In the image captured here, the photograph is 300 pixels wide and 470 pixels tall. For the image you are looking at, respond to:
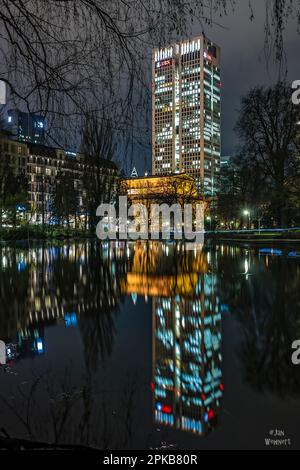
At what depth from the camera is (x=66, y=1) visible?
3275 mm

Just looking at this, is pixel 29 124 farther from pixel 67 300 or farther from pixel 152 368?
pixel 67 300

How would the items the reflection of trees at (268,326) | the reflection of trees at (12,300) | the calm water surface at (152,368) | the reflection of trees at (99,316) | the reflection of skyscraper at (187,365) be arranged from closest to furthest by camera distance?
the calm water surface at (152,368) < the reflection of skyscraper at (187,365) < the reflection of trees at (268,326) < the reflection of trees at (99,316) < the reflection of trees at (12,300)

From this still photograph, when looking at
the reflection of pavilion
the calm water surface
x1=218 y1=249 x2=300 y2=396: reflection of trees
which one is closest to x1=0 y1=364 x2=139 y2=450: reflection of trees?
the calm water surface

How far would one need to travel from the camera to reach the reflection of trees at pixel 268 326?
16.4 ft

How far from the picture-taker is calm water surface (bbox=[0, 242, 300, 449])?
375 centimetres

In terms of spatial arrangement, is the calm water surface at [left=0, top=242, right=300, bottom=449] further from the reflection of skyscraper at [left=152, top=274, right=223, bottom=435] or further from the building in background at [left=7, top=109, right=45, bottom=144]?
the building in background at [left=7, top=109, right=45, bottom=144]

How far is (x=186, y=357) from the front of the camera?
231 inches

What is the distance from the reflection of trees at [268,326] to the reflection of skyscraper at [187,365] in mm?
454

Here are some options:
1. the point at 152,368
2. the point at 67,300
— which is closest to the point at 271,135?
the point at 67,300

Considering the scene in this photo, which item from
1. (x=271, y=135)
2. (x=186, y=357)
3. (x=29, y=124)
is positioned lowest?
(x=186, y=357)

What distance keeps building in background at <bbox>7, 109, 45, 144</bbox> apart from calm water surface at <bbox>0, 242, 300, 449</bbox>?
254cm

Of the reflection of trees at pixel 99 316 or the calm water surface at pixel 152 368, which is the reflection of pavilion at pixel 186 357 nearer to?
the calm water surface at pixel 152 368

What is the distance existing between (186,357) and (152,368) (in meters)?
0.64

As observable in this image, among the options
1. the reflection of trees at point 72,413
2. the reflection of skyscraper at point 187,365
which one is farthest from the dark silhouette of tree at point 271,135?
the reflection of trees at point 72,413
